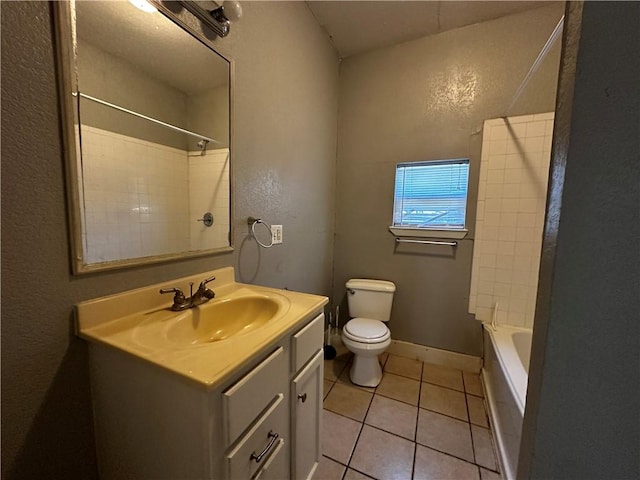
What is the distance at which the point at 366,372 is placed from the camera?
1.88 m

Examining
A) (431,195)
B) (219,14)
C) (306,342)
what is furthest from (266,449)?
(431,195)

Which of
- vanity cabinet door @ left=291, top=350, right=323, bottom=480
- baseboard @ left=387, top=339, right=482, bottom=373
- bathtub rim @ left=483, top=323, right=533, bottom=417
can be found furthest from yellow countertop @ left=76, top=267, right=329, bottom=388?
baseboard @ left=387, top=339, right=482, bottom=373

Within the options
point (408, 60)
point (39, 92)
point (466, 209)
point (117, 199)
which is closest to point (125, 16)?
point (39, 92)

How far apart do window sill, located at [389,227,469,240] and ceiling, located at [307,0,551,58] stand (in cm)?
148

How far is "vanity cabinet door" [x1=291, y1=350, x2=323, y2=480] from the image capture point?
0.99 meters

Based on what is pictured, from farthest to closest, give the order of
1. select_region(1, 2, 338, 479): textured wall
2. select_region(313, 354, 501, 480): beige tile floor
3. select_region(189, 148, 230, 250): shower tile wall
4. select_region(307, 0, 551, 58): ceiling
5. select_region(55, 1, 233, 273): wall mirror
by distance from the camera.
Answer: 1. select_region(307, 0, 551, 58): ceiling
2. select_region(313, 354, 501, 480): beige tile floor
3. select_region(189, 148, 230, 250): shower tile wall
4. select_region(55, 1, 233, 273): wall mirror
5. select_region(1, 2, 338, 479): textured wall

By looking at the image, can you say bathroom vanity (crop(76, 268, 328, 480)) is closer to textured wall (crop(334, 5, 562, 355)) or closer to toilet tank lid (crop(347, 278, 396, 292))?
toilet tank lid (crop(347, 278, 396, 292))

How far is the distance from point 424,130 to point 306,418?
2.07 m

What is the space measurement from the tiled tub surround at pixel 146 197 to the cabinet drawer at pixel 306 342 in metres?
0.60

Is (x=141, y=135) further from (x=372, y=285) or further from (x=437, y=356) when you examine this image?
(x=437, y=356)

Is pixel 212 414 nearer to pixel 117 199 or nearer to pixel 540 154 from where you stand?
pixel 117 199

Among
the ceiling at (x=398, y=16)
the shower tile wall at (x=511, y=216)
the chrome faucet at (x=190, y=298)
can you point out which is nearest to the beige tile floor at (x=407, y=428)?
the shower tile wall at (x=511, y=216)

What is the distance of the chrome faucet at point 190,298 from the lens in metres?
0.99

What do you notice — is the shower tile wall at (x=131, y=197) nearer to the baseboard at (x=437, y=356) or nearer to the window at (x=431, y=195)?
the window at (x=431, y=195)
